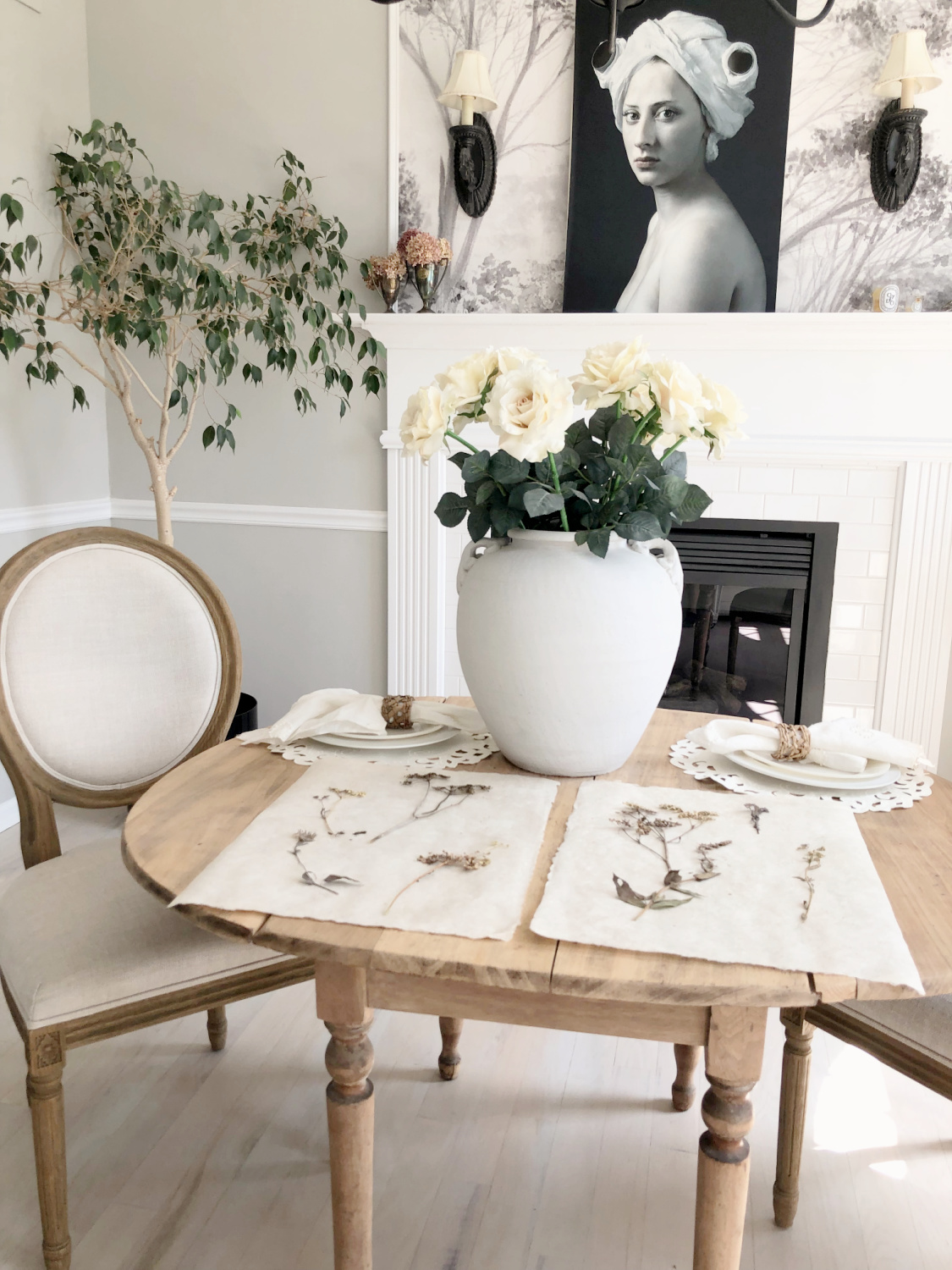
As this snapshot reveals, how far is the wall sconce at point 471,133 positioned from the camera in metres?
2.60

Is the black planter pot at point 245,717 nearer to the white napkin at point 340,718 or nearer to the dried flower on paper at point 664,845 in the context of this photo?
the white napkin at point 340,718

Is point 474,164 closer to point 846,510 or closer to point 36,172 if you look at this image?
point 36,172

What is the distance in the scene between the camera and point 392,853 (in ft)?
3.07

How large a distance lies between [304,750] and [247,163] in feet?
7.75

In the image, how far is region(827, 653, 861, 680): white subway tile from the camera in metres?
2.82

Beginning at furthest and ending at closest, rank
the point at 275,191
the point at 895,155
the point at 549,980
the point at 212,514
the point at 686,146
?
the point at 212,514, the point at 275,191, the point at 686,146, the point at 895,155, the point at 549,980

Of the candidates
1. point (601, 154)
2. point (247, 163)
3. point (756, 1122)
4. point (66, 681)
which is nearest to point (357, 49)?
point (247, 163)

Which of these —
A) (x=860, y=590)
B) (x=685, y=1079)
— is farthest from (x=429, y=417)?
(x=860, y=590)

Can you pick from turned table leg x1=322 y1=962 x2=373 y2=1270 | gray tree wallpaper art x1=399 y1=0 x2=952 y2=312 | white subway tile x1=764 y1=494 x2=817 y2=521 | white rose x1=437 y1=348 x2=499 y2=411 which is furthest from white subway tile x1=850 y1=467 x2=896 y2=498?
turned table leg x1=322 y1=962 x2=373 y2=1270

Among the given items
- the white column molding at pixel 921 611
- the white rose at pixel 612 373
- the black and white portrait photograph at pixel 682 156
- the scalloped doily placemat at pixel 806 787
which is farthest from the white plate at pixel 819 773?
the black and white portrait photograph at pixel 682 156

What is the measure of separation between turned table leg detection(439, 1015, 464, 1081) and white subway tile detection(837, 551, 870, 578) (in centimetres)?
179

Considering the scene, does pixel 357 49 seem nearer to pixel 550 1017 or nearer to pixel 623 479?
pixel 623 479

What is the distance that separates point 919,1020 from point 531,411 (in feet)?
2.78

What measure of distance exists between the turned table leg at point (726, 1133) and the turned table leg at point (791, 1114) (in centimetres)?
47
